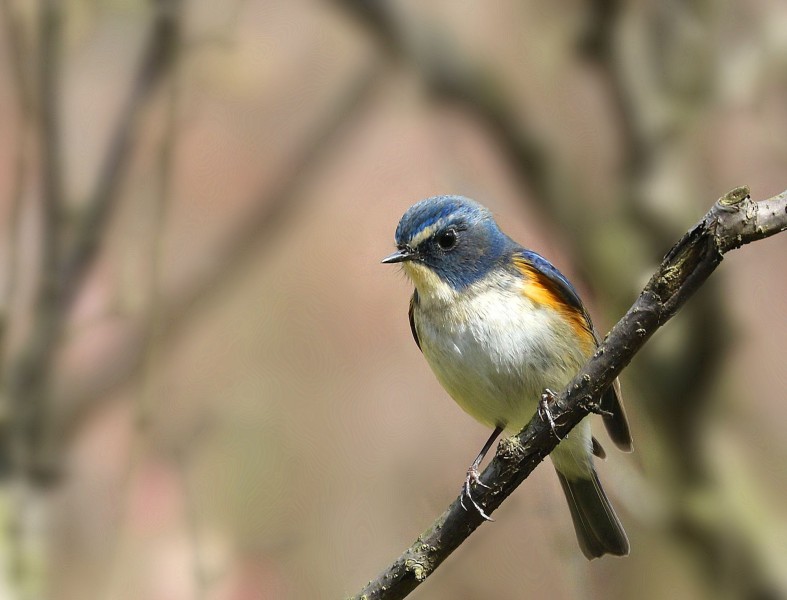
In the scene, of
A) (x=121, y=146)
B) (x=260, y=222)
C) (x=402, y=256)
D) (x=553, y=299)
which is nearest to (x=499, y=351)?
(x=553, y=299)

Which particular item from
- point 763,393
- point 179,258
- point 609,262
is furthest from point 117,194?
point 763,393

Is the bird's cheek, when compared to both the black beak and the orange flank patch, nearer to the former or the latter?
the black beak

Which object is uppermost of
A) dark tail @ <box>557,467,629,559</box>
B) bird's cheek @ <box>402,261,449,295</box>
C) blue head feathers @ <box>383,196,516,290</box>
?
blue head feathers @ <box>383,196,516,290</box>

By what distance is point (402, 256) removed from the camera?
3.11 meters

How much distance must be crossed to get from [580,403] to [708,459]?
3617 mm

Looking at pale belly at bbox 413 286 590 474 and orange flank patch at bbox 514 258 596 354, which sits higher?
orange flank patch at bbox 514 258 596 354

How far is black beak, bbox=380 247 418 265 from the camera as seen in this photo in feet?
10.1

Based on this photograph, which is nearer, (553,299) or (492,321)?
(492,321)

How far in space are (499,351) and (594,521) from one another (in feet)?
2.92

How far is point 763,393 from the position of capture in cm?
604

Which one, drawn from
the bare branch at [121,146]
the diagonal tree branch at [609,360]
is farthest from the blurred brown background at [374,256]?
the diagonal tree branch at [609,360]

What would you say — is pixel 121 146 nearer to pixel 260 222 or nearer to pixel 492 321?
pixel 260 222

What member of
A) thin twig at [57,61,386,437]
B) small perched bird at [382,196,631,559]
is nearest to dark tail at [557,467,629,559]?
small perched bird at [382,196,631,559]

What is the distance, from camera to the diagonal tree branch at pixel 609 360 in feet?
5.41
